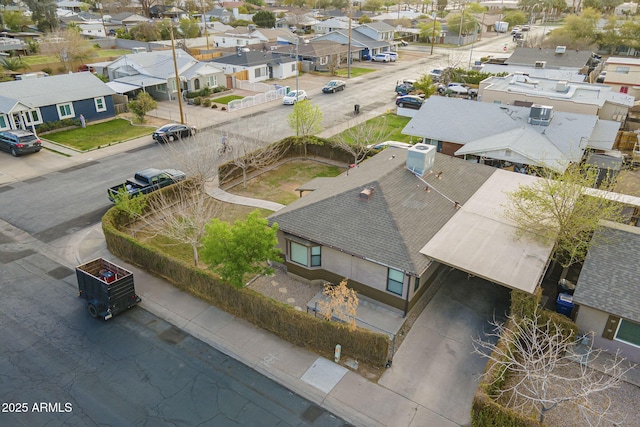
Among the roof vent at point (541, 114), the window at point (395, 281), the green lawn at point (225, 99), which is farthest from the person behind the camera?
the green lawn at point (225, 99)

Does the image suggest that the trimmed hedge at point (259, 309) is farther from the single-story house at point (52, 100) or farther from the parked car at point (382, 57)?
the parked car at point (382, 57)

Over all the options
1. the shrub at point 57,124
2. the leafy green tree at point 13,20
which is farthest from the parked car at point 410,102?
the leafy green tree at point 13,20

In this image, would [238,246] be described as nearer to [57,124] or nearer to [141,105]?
[141,105]

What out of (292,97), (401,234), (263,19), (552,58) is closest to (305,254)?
(401,234)

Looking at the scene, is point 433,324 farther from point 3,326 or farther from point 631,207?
point 3,326

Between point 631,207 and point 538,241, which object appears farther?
point 631,207

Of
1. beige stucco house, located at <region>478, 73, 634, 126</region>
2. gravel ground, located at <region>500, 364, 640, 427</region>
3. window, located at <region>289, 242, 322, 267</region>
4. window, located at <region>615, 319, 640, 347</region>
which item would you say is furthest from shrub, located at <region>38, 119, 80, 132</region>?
window, located at <region>615, 319, 640, 347</region>

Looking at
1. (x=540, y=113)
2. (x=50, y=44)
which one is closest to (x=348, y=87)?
(x=540, y=113)
